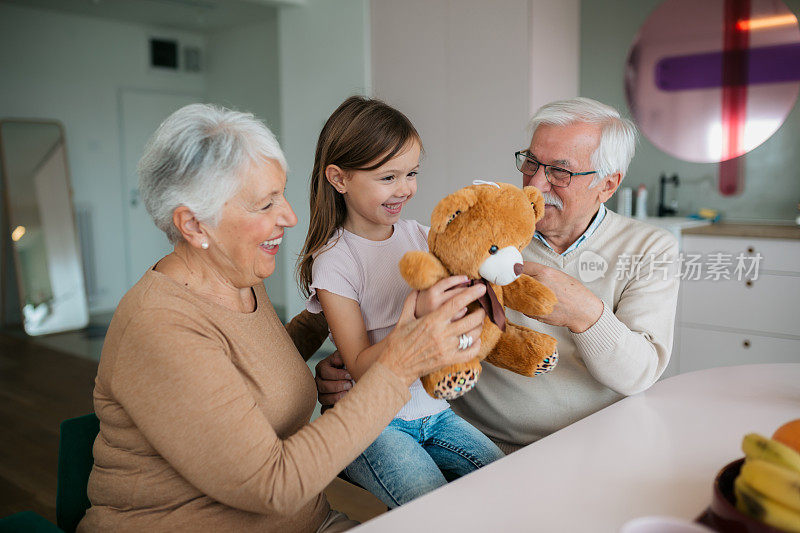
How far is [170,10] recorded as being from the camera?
19.7ft

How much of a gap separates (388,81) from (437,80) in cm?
47

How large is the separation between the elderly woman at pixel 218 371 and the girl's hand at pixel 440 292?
0.02 m

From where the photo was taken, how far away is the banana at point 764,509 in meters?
0.64

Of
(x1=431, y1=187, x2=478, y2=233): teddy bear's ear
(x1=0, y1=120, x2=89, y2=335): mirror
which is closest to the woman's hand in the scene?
(x1=431, y1=187, x2=478, y2=233): teddy bear's ear

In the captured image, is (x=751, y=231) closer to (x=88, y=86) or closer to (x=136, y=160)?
(x=136, y=160)

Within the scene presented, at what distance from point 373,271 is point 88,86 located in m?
5.91

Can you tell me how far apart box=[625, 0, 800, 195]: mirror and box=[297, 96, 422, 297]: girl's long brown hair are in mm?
2995

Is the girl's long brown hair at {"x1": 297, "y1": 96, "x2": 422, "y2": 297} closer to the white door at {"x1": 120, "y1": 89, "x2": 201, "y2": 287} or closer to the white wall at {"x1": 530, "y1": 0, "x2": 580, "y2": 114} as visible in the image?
the white wall at {"x1": 530, "y1": 0, "x2": 580, "y2": 114}

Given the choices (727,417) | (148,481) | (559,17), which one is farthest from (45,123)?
(727,417)

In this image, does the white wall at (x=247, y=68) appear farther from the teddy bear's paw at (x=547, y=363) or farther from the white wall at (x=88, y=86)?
the teddy bear's paw at (x=547, y=363)

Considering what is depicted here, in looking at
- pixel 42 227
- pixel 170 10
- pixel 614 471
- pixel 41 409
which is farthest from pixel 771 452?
pixel 170 10

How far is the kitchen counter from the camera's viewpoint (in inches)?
126

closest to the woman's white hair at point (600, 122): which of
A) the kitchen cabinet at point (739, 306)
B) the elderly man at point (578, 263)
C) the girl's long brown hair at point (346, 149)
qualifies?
the elderly man at point (578, 263)

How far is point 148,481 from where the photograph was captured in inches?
44.2
